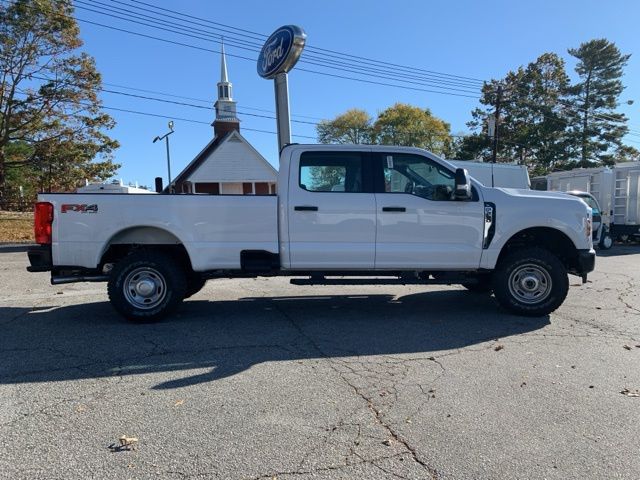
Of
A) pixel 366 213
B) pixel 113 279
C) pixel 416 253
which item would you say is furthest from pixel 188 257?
pixel 416 253

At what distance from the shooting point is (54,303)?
7.56 metres

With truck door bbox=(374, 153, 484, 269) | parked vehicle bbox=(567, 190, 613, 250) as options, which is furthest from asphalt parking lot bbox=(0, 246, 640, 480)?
parked vehicle bbox=(567, 190, 613, 250)

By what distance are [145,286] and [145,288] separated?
1.0 inches

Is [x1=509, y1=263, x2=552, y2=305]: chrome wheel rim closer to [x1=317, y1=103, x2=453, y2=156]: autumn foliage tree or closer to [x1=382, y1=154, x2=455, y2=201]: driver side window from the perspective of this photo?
[x1=382, y1=154, x2=455, y2=201]: driver side window

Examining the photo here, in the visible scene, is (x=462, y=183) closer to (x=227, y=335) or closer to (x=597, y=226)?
(x=227, y=335)

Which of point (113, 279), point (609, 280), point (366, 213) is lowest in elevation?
point (609, 280)

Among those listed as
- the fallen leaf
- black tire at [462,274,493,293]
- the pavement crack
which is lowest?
the fallen leaf

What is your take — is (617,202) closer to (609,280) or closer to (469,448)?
(609,280)

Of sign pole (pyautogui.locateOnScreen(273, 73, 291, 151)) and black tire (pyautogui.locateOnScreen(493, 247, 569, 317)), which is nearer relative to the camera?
black tire (pyautogui.locateOnScreen(493, 247, 569, 317))

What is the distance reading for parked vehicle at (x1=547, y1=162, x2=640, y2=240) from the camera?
742 inches

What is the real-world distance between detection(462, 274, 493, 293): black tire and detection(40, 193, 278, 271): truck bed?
3.10 meters

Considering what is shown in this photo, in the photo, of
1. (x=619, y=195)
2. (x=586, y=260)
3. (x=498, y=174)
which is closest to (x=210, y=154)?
(x=498, y=174)

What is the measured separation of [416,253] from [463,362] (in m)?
1.87

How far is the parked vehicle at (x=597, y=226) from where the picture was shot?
56.8ft
